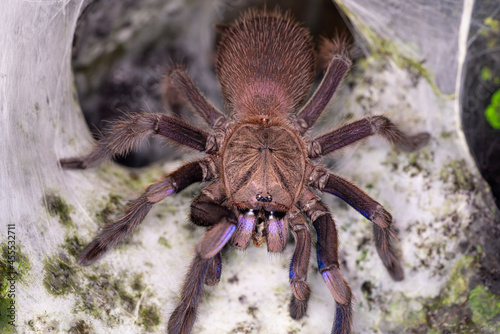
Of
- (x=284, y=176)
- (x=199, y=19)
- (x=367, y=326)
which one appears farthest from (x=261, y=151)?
(x=199, y=19)

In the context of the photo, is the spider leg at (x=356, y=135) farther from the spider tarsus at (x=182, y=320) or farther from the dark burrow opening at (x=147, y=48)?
the spider tarsus at (x=182, y=320)

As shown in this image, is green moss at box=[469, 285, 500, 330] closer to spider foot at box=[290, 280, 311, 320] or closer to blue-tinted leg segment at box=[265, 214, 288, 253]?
spider foot at box=[290, 280, 311, 320]

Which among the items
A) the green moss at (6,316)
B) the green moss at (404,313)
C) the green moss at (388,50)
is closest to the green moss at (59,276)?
the green moss at (6,316)

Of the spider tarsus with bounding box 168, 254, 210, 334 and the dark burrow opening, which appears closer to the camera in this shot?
the spider tarsus with bounding box 168, 254, 210, 334

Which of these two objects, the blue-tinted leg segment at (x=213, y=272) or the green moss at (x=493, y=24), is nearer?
the blue-tinted leg segment at (x=213, y=272)

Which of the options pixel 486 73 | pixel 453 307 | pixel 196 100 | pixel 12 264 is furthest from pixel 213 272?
pixel 486 73

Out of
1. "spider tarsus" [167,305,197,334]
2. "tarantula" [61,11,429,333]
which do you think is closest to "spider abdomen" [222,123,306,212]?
"tarantula" [61,11,429,333]
